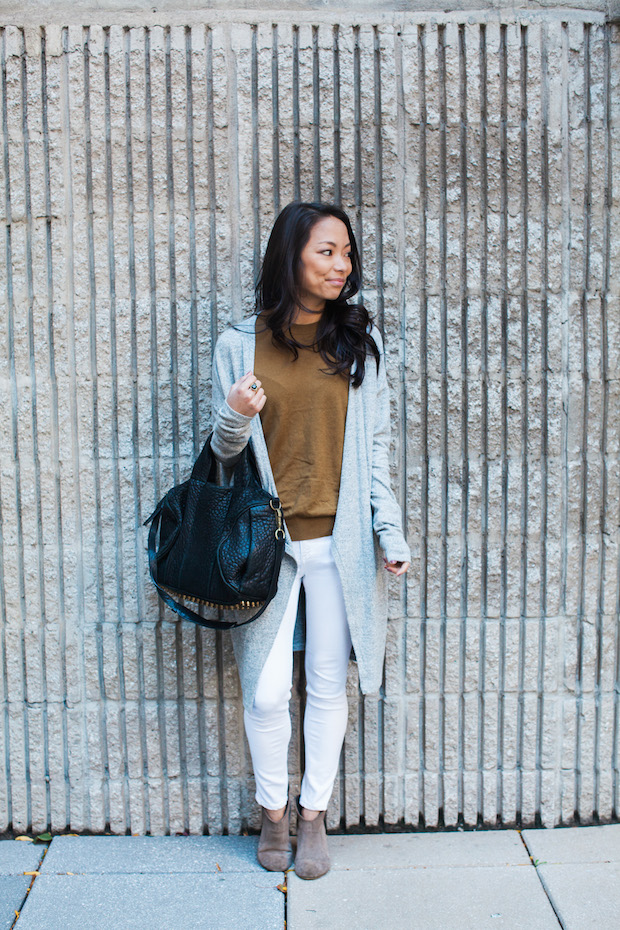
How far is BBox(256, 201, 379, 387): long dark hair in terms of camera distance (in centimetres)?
261

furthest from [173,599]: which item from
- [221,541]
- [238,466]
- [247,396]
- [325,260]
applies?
[325,260]

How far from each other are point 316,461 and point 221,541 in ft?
1.35

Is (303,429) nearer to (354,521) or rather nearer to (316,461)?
(316,461)

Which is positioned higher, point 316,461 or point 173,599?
point 316,461

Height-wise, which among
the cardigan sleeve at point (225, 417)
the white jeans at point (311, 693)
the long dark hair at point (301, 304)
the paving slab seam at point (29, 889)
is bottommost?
the paving slab seam at point (29, 889)

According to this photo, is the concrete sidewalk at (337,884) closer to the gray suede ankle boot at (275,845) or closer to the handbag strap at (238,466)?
the gray suede ankle boot at (275,845)

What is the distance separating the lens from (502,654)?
3102 mm

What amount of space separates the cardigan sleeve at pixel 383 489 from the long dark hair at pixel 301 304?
103 mm

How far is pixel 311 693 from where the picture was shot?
2.84 meters

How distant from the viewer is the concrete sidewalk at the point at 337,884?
2.61 metres

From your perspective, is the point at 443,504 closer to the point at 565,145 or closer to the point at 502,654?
the point at 502,654

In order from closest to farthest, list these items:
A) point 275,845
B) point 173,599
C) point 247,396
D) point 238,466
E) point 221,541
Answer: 1. point 247,396
2. point 221,541
3. point 238,466
4. point 173,599
5. point 275,845

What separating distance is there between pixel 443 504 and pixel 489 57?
5.37 feet

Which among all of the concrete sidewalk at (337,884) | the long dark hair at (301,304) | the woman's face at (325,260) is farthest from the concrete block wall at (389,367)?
the woman's face at (325,260)
